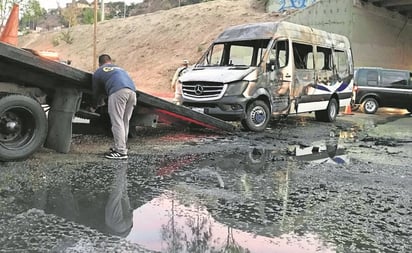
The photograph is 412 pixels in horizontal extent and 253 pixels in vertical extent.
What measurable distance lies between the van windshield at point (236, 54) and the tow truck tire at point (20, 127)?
556 centimetres

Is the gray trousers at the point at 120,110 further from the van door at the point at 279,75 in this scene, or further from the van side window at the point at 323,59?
the van side window at the point at 323,59

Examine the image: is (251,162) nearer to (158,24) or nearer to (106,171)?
(106,171)

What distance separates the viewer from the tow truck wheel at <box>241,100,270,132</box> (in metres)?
10.8

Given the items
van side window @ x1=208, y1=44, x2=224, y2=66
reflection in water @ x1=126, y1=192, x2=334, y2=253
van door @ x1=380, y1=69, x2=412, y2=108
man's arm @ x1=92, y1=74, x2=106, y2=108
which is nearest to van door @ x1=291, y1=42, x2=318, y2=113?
van side window @ x1=208, y1=44, x2=224, y2=66

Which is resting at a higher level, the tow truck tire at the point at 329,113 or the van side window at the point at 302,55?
the van side window at the point at 302,55

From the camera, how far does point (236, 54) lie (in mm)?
12320

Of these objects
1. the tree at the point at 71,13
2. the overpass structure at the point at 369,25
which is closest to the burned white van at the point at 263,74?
the overpass structure at the point at 369,25

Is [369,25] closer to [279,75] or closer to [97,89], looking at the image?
[279,75]

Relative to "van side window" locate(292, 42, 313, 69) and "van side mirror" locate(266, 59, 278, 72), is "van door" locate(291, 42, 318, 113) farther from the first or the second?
"van side mirror" locate(266, 59, 278, 72)

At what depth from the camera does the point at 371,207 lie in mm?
5156

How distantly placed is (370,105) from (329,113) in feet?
18.9

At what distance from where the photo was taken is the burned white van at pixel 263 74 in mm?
10492

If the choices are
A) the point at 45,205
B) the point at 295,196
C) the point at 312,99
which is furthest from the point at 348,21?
the point at 45,205

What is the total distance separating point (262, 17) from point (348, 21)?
9.59 m
